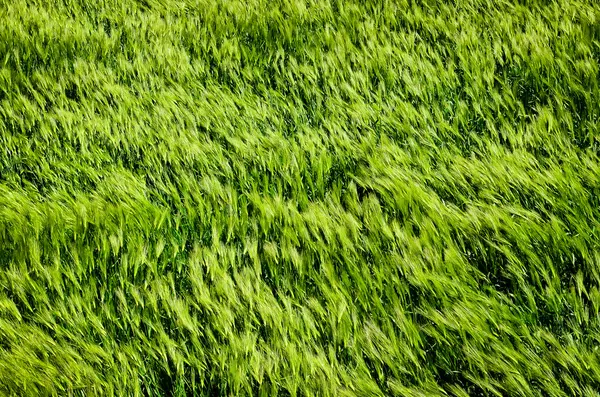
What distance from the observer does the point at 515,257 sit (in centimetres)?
119

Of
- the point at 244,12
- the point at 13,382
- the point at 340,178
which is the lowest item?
the point at 13,382

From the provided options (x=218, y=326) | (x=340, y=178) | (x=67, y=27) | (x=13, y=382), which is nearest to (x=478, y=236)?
(x=340, y=178)

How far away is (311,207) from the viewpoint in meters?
1.39

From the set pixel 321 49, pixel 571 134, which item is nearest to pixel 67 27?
pixel 321 49

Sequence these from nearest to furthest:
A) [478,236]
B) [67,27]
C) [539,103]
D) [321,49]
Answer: [478,236]
[539,103]
[321,49]
[67,27]

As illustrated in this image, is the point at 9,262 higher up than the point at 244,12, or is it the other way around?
the point at 244,12

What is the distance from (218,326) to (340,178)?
0.58m

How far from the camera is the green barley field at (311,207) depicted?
3.61ft

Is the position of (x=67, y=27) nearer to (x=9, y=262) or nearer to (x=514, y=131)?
(x=9, y=262)

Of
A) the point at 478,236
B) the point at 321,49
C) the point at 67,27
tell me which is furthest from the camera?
the point at 67,27

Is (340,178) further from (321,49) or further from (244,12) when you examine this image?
(244,12)

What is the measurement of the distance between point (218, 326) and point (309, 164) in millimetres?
599

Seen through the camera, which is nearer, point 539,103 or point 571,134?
point 571,134

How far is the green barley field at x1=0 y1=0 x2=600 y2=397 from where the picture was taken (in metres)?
1.10
